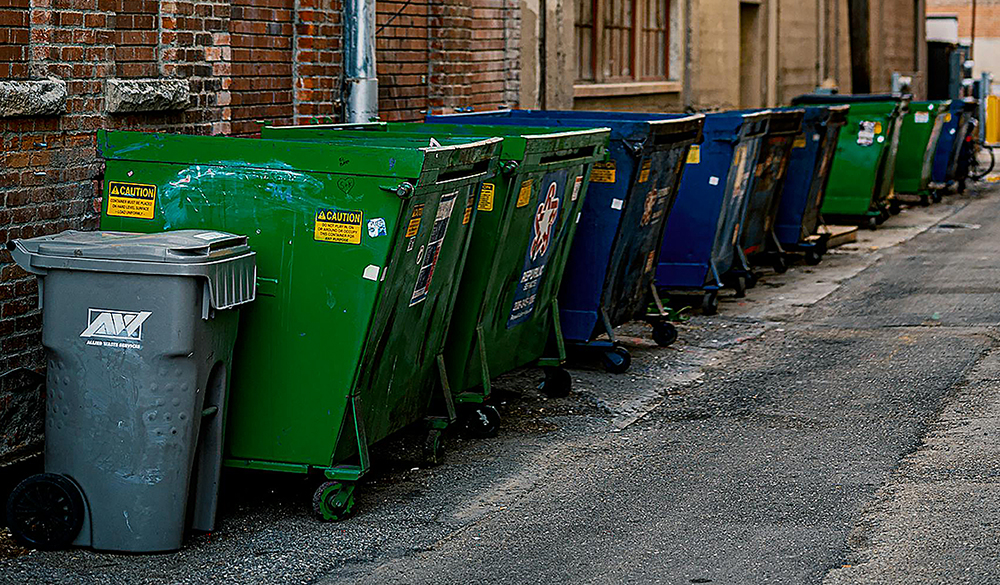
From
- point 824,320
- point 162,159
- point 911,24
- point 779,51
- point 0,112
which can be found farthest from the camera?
point 911,24

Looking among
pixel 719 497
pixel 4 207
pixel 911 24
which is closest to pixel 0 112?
pixel 4 207

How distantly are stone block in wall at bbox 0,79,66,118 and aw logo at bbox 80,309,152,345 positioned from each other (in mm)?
1320

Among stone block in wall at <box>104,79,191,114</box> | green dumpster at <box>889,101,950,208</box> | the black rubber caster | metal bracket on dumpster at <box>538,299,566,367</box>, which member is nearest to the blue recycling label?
metal bracket on dumpster at <box>538,299,566,367</box>

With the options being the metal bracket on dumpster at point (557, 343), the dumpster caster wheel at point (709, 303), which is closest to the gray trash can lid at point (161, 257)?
the metal bracket on dumpster at point (557, 343)

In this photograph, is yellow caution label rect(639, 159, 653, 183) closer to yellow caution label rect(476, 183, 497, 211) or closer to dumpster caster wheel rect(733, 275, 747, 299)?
yellow caution label rect(476, 183, 497, 211)

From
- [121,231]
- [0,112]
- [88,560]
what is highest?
[0,112]

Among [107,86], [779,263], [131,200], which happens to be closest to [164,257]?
[131,200]

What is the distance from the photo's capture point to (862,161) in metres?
16.2

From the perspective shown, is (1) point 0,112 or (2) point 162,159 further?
(1) point 0,112

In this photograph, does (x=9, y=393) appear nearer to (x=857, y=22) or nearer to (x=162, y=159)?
(x=162, y=159)

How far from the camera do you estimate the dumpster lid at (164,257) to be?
490 centimetres

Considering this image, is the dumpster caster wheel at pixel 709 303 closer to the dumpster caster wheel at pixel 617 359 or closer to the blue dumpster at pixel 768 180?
the blue dumpster at pixel 768 180

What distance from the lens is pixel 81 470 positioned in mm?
5090

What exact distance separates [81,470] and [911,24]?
29.3m
